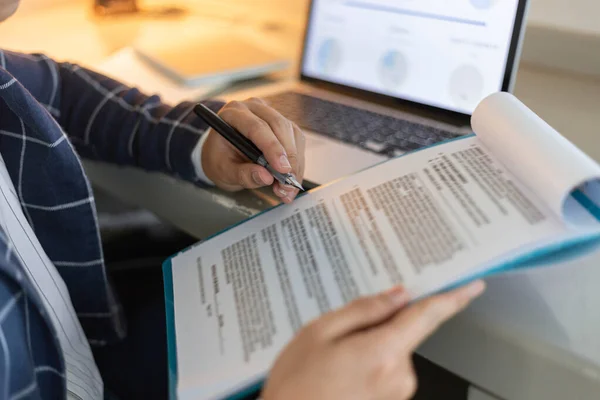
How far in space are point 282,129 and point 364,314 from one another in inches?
9.9

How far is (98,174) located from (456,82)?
1.59ft

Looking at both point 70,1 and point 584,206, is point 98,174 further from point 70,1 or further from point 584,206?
point 70,1

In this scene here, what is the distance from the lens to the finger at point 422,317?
0.91ft

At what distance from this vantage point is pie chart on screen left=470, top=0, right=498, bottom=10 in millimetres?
626

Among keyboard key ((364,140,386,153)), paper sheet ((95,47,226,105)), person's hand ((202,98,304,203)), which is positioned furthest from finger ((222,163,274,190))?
paper sheet ((95,47,226,105))

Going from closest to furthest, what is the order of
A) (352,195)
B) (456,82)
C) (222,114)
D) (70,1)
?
(352,195) < (222,114) < (456,82) < (70,1)

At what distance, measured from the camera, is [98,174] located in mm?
686

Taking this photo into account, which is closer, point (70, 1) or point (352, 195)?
point (352, 195)

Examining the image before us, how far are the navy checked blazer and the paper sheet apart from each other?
0.45ft

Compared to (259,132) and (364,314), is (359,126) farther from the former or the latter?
(364,314)

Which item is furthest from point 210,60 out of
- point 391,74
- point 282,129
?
point 282,129

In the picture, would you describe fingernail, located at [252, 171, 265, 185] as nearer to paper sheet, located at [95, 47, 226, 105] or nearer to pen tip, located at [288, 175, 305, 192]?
pen tip, located at [288, 175, 305, 192]

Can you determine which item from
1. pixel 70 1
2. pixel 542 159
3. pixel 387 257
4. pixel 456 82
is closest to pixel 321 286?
pixel 387 257

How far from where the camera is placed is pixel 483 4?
2.08ft
